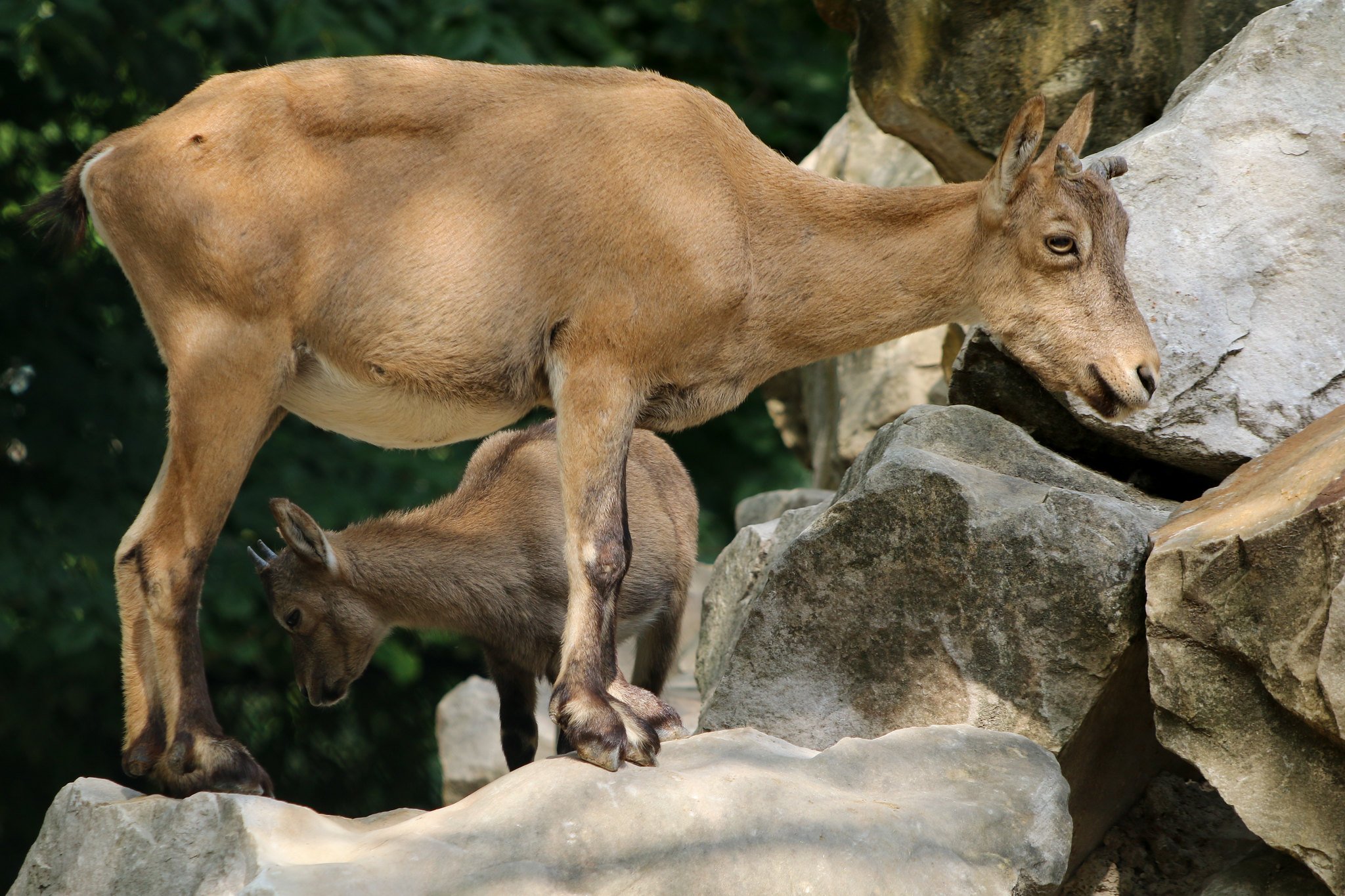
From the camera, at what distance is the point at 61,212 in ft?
15.4

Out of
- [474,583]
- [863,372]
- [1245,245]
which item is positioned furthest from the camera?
[863,372]

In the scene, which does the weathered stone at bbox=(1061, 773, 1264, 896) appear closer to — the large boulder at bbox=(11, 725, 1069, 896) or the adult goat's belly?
the large boulder at bbox=(11, 725, 1069, 896)

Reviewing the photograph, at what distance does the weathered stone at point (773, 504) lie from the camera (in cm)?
721

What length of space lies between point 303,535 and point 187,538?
1186 mm

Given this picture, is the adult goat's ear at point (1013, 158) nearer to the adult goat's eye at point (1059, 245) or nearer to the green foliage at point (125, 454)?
the adult goat's eye at point (1059, 245)

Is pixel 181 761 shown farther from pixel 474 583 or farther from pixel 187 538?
pixel 474 583

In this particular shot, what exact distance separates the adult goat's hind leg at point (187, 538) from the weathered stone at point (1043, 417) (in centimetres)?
261

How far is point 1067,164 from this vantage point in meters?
4.63

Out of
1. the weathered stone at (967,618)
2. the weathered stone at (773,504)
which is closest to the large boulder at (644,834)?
the weathered stone at (967,618)

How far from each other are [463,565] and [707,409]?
64.0 inches

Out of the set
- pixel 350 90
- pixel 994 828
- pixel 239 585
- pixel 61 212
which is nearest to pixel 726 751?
pixel 994 828

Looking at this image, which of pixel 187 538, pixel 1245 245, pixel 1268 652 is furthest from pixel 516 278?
pixel 1245 245

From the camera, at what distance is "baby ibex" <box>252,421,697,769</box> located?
5.72m

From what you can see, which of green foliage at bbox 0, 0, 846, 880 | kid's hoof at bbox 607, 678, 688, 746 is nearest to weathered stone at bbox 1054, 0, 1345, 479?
kid's hoof at bbox 607, 678, 688, 746
